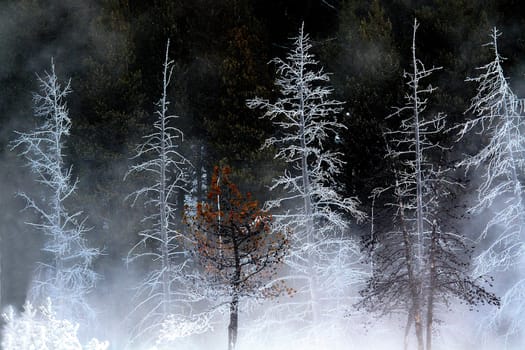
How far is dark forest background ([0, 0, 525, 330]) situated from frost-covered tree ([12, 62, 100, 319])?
0.77 meters

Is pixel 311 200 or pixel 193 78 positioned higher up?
pixel 193 78

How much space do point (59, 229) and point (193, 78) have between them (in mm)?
8447

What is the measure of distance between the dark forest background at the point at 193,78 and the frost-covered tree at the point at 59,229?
0.77m

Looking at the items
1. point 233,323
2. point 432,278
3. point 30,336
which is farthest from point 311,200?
point 30,336

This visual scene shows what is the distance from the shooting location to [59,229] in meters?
22.5

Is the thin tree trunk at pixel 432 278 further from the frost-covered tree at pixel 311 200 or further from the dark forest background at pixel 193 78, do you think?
the dark forest background at pixel 193 78

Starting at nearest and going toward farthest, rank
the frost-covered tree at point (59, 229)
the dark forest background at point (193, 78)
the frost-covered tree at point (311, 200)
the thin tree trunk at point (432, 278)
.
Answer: the thin tree trunk at point (432, 278)
the frost-covered tree at point (311, 200)
the frost-covered tree at point (59, 229)
the dark forest background at point (193, 78)

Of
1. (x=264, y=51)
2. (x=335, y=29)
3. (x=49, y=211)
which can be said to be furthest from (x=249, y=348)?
(x=335, y=29)

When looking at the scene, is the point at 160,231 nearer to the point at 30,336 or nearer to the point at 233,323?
the point at 233,323

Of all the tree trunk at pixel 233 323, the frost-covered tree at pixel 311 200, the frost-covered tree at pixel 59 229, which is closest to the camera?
the tree trunk at pixel 233 323

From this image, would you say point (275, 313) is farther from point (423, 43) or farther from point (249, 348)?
point (423, 43)

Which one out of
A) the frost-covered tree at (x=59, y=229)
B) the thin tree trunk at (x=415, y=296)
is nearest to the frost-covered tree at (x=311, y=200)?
the thin tree trunk at (x=415, y=296)

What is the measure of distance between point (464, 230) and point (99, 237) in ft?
47.1

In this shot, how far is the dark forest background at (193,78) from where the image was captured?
2280 centimetres
